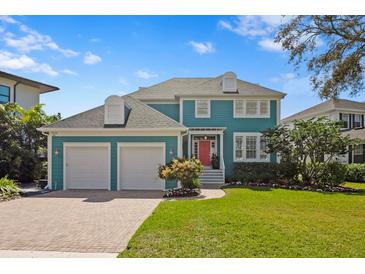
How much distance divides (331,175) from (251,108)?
21.3 feet

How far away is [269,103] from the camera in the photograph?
63.9 ft

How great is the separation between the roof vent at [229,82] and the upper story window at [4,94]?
586 inches

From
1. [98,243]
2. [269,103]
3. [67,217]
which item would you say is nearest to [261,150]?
[269,103]

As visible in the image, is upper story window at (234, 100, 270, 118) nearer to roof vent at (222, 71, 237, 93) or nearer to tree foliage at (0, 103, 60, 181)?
roof vent at (222, 71, 237, 93)

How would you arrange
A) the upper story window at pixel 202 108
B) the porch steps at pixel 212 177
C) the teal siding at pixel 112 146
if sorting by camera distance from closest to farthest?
the teal siding at pixel 112 146
the porch steps at pixel 212 177
the upper story window at pixel 202 108

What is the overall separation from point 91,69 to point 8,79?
12.9 m

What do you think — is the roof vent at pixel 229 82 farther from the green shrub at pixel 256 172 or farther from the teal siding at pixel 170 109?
the green shrub at pixel 256 172

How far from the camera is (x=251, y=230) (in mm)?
6703

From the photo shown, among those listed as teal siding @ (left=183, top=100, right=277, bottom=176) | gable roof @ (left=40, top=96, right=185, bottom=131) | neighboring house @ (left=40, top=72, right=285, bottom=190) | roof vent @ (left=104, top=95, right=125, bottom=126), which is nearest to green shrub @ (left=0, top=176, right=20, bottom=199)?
neighboring house @ (left=40, top=72, right=285, bottom=190)

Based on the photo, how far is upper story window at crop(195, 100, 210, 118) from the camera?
1966 centimetres

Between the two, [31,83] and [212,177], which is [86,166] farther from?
[31,83]

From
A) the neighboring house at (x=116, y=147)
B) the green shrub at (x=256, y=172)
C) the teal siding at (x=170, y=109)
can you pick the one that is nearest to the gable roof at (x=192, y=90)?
the teal siding at (x=170, y=109)

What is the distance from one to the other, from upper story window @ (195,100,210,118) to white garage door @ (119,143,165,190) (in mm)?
5687

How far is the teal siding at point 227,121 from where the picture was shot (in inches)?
764
